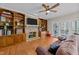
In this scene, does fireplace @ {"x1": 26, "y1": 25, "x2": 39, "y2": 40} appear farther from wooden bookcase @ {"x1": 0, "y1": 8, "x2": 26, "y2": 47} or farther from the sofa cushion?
the sofa cushion

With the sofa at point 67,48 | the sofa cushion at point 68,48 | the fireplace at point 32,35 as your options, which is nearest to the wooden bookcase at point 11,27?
the fireplace at point 32,35

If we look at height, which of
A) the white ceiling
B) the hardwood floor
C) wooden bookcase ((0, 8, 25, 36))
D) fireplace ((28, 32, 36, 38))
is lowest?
the hardwood floor

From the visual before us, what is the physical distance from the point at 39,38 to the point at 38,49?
256 millimetres

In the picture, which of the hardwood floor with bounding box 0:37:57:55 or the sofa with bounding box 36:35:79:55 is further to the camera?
the hardwood floor with bounding box 0:37:57:55

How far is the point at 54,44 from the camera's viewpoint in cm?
241

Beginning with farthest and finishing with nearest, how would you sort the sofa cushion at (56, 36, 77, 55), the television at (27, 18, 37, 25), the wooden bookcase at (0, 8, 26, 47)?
the television at (27, 18, 37, 25)
the wooden bookcase at (0, 8, 26, 47)
the sofa cushion at (56, 36, 77, 55)

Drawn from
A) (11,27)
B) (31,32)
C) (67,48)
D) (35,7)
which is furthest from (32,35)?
(67,48)

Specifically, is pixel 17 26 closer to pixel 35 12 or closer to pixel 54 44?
pixel 35 12

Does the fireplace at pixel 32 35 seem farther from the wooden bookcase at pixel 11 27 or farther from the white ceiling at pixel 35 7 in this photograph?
the white ceiling at pixel 35 7

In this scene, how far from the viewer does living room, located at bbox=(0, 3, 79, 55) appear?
7.72 ft

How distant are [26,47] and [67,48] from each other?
2.47ft

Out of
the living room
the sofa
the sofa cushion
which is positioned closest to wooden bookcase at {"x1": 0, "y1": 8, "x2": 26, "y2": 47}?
the living room

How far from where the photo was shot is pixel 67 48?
2121 mm

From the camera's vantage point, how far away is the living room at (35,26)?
235 cm
